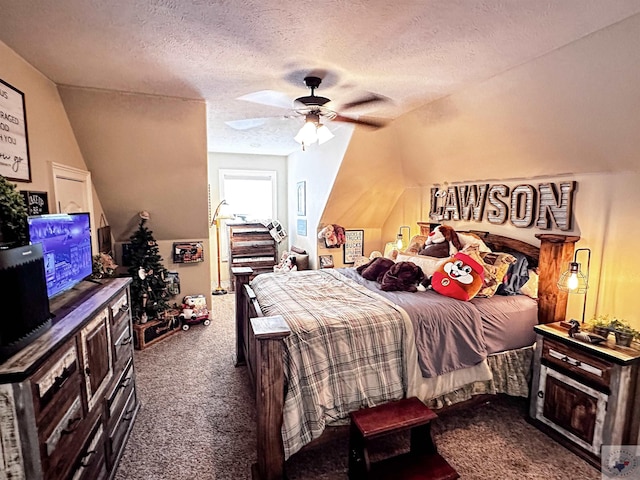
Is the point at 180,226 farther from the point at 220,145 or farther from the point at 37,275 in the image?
the point at 37,275

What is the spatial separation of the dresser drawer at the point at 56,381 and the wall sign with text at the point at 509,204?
331 cm

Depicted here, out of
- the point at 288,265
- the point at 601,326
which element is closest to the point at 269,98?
the point at 288,265

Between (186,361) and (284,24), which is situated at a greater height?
(284,24)

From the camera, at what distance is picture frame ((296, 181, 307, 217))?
5.42 metres

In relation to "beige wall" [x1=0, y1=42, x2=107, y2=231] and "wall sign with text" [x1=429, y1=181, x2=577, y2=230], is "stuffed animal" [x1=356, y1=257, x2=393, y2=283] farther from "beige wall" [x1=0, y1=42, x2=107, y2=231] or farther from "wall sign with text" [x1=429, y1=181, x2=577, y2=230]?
"beige wall" [x1=0, y1=42, x2=107, y2=231]

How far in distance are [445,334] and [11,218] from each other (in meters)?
2.65

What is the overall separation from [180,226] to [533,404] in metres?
3.87

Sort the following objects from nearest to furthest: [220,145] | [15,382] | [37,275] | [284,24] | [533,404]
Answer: [15,382], [37,275], [284,24], [533,404], [220,145]

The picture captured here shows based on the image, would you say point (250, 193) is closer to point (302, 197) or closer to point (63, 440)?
point (302, 197)

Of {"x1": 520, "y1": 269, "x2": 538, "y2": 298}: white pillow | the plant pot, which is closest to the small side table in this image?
the plant pot

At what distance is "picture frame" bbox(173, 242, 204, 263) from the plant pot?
4.01m

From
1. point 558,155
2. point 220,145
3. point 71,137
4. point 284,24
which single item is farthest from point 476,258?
point 220,145

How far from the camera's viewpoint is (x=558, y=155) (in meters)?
2.51

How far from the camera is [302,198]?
5555 millimetres
